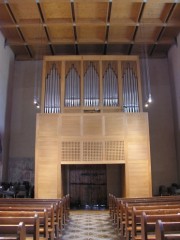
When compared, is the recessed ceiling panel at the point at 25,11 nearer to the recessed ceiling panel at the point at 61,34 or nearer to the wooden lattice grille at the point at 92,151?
the recessed ceiling panel at the point at 61,34

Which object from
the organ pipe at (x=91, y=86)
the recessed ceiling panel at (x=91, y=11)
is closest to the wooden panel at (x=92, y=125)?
the organ pipe at (x=91, y=86)

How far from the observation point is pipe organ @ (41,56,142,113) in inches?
448

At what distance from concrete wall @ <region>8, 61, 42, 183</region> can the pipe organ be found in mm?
2218

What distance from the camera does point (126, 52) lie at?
1354cm

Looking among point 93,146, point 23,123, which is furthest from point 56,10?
point 23,123

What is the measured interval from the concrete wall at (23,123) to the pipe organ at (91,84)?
222 cm

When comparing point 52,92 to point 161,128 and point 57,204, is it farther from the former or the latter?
point 57,204

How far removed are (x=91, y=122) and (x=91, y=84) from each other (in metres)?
1.89

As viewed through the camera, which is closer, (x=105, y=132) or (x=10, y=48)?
(x=105, y=132)

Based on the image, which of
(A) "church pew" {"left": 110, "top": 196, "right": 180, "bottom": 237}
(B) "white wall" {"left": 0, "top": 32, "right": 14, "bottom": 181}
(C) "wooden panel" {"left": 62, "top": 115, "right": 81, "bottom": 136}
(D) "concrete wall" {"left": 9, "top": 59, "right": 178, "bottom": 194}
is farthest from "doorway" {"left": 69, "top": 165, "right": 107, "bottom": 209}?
(A) "church pew" {"left": 110, "top": 196, "right": 180, "bottom": 237}

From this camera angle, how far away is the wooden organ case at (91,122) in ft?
34.1

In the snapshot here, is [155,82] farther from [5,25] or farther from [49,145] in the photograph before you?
[5,25]

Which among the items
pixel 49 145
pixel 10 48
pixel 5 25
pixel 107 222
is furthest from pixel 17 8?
pixel 107 222

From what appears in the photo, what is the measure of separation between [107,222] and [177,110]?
696 centimetres
